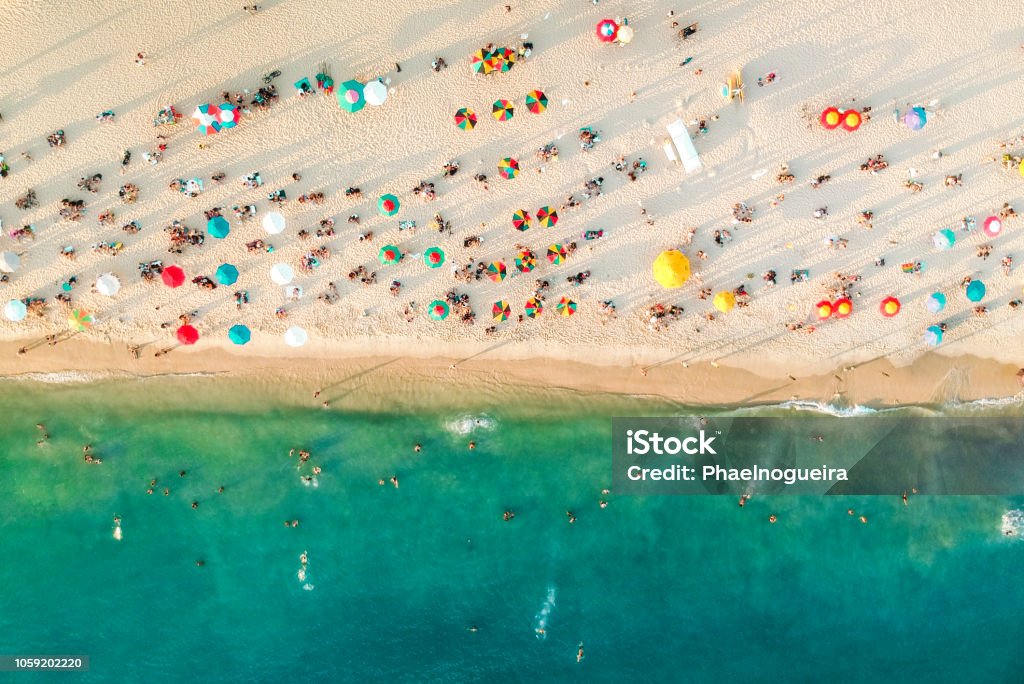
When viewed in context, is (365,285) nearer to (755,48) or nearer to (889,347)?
(755,48)

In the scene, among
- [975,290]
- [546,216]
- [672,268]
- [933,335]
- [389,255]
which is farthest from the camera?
[933,335]

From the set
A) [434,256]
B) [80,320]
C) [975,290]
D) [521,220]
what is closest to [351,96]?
[434,256]

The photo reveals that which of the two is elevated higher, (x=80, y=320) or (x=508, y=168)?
(x=508, y=168)

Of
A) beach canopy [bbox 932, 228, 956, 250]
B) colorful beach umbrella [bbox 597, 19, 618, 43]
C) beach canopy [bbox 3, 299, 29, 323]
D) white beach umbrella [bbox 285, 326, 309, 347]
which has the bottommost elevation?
white beach umbrella [bbox 285, 326, 309, 347]

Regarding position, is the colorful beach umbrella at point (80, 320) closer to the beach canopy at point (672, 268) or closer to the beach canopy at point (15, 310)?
the beach canopy at point (15, 310)

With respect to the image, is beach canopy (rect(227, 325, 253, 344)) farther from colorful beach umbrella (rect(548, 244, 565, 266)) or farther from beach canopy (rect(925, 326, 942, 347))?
beach canopy (rect(925, 326, 942, 347))

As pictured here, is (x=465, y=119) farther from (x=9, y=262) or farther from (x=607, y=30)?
→ (x=9, y=262)

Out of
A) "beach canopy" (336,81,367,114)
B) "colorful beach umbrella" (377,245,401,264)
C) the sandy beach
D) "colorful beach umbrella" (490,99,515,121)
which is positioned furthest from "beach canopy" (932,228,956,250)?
"beach canopy" (336,81,367,114)

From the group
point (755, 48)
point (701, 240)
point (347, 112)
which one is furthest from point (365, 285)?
point (755, 48)

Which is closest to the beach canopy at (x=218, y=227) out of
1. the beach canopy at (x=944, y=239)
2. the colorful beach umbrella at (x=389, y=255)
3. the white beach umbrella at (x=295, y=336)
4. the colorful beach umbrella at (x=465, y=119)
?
the white beach umbrella at (x=295, y=336)
